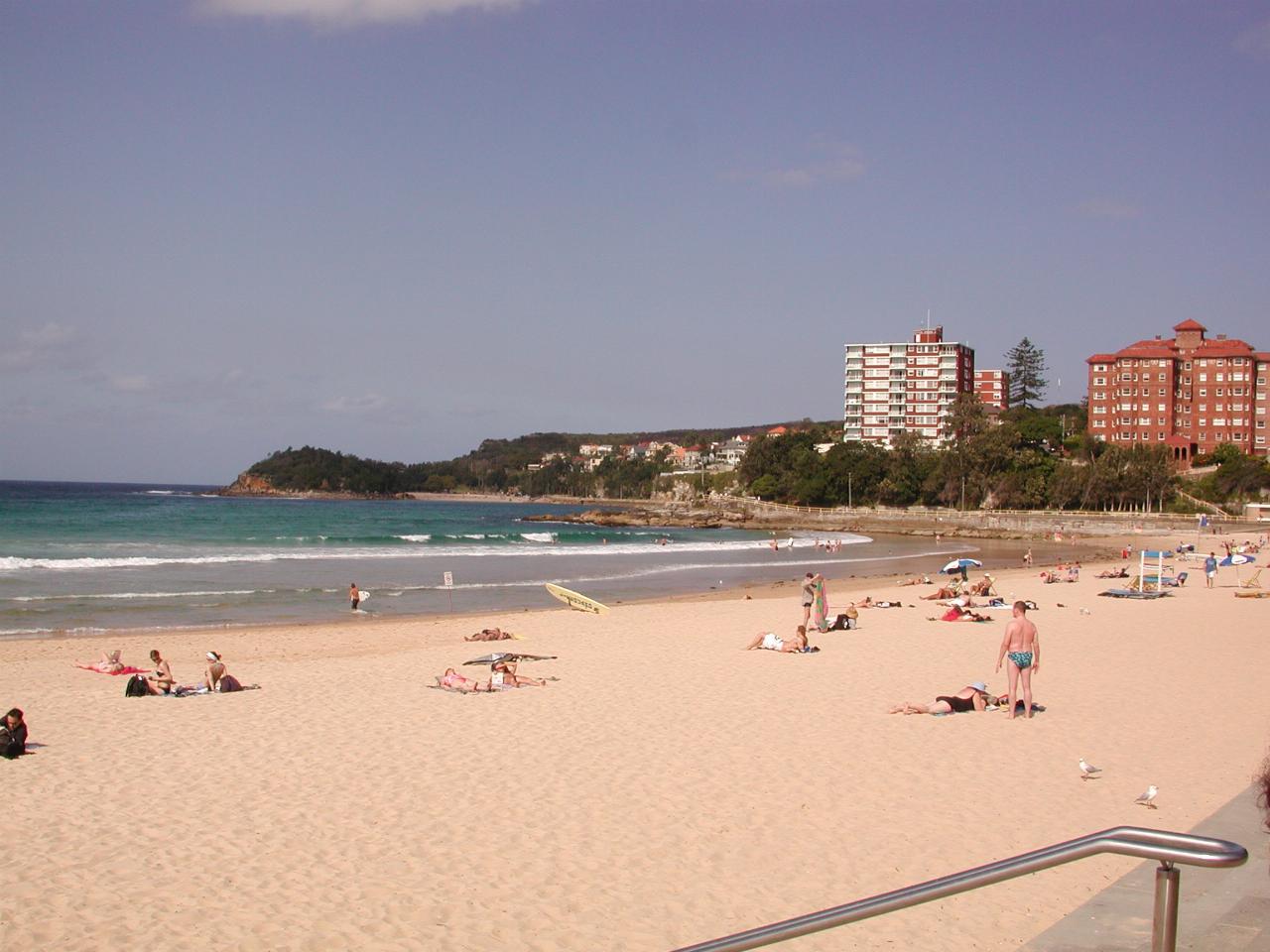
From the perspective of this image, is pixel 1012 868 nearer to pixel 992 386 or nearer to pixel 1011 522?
pixel 1011 522

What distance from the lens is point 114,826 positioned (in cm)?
849

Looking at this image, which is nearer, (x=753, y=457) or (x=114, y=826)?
(x=114, y=826)

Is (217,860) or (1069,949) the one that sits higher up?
(1069,949)

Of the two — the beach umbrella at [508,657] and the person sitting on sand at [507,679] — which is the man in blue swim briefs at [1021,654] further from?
the beach umbrella at [508,657]

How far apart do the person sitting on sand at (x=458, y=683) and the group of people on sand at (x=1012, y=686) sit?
18.7 ft

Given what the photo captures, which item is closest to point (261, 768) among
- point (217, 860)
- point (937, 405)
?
point (217, 860)

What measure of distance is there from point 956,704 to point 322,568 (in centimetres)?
3320

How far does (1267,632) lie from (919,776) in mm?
14581

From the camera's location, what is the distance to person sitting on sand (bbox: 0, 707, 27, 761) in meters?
10.6

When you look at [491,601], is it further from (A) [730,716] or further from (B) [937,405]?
(B) [937,405]

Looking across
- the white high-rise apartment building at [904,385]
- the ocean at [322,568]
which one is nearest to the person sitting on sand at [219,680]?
the ocean at [322,568]

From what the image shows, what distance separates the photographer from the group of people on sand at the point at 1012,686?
41.1ft

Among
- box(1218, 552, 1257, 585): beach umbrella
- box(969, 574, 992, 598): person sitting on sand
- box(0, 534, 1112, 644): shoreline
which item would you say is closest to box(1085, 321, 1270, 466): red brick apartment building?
box(1218, 552, 1257, 585): beach umbrella

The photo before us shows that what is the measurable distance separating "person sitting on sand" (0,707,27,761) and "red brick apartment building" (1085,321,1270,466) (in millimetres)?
96897
